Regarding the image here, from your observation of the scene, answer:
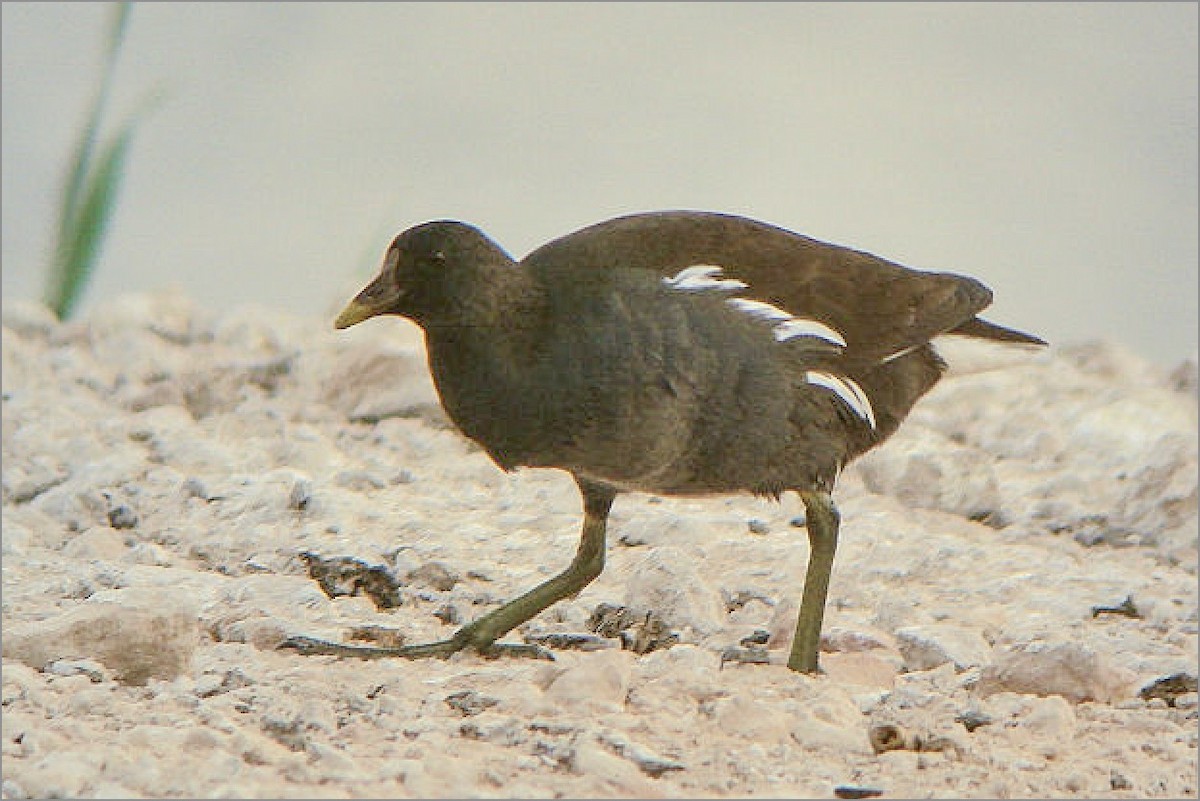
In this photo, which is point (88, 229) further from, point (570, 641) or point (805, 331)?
point (805, 331)

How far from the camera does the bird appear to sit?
429 cm

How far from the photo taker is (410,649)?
4.52 m

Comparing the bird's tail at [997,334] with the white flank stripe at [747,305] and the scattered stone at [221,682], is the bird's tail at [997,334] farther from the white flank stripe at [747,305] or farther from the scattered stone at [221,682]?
the scattered stone at [221,682]

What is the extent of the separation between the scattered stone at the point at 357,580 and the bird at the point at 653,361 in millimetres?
349

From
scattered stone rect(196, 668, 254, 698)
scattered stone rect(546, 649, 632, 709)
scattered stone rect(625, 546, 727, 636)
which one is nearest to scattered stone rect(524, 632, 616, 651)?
scattered stone rect(625, 546, 727, 636)

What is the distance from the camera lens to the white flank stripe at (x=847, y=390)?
468cm

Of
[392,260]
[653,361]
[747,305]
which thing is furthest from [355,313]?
[747,305]

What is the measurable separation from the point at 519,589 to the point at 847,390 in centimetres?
104

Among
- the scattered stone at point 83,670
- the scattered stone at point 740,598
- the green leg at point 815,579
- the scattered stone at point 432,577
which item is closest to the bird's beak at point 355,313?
the scattered stone at point 83,670

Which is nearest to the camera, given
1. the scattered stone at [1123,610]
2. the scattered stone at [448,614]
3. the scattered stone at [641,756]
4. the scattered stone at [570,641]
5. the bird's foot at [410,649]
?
the scattered stone at [641,756]

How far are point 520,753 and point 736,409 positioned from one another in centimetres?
125

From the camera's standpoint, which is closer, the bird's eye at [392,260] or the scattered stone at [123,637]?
the scattered stone at [123,637]

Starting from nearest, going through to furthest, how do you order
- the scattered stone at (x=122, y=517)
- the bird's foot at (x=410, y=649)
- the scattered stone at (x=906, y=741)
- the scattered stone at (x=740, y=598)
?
1. the scattered stone at (x=906, y=741)
2. the bird's foot at (x=410, y=649)
3. the scattered stone at (x=740, y=598)
4. the scattered stone at (x=122, y=517)

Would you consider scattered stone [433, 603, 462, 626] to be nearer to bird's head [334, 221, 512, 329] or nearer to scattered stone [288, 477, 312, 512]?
scattered stone [288, 477, 312, 512]
